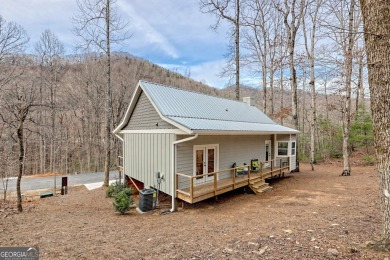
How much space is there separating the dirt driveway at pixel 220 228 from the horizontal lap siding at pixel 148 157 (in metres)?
1.30

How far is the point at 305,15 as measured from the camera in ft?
46.3

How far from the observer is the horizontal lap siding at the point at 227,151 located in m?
7.80

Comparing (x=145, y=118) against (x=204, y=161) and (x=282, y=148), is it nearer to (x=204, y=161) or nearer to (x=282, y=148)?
(x=204, y=161)

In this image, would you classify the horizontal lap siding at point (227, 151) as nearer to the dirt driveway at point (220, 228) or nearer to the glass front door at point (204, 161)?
the glass front door at point (204, 161)

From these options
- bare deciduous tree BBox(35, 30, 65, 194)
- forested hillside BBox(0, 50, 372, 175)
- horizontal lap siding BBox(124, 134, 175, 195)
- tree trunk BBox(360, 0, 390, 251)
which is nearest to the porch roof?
horizontal lap siding BBox(124, 134, 175, 195)

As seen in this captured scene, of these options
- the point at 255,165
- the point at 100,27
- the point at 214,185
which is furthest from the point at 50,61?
the point at 255,165

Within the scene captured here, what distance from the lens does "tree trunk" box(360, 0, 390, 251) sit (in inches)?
125

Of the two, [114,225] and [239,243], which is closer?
[239,243]

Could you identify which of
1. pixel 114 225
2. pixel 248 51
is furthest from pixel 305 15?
pixel 114 225

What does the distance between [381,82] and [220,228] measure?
4514mm

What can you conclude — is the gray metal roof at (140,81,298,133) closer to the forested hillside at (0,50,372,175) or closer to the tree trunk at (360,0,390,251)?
the tree trunk at (360,0,390,251)

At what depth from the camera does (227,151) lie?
31.9 feet

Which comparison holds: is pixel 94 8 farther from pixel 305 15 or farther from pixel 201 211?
pixel 305 15

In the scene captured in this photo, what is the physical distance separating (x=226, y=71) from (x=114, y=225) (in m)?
15.9
